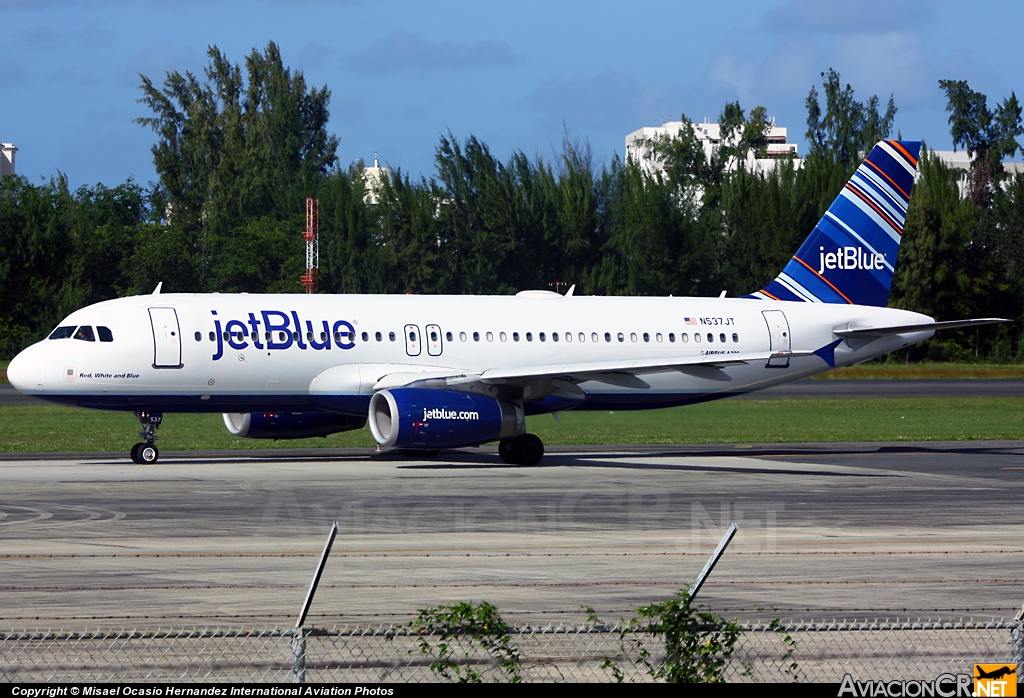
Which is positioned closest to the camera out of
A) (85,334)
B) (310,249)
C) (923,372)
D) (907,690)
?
(907,690)

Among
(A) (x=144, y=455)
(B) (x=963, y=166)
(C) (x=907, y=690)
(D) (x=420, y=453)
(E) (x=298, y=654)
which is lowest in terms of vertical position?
(D) (x=420, y=453)

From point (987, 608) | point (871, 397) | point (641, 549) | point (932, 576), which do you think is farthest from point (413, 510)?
point (871, 397)

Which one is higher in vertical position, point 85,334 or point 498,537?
point 85,334

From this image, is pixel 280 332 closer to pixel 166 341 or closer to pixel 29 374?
pixel 166 341

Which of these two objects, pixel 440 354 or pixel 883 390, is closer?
pixel 440 354

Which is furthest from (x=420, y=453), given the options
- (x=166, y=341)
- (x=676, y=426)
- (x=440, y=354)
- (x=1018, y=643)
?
(x=1018, y=643)

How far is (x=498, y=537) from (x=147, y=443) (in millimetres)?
15128

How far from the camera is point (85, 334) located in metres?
32.2

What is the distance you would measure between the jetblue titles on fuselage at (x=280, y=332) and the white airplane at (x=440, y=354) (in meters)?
0.04

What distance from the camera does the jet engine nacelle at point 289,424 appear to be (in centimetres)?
3500

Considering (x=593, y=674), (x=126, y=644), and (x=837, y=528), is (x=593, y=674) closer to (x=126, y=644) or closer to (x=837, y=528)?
(x=126, y=644)

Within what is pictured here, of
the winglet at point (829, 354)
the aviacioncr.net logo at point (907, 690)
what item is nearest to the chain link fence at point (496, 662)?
the aviacioncr.net logo at point (907, 690)

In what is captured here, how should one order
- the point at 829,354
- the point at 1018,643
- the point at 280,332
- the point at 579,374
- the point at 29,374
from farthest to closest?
the point at 829,354
the point at 280,332
the point at 579,374
the point at 29,374
the point at 1018,643

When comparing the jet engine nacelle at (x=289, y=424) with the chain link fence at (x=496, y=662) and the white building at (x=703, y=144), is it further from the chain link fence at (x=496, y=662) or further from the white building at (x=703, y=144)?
the white building at (x=703, y=144)
